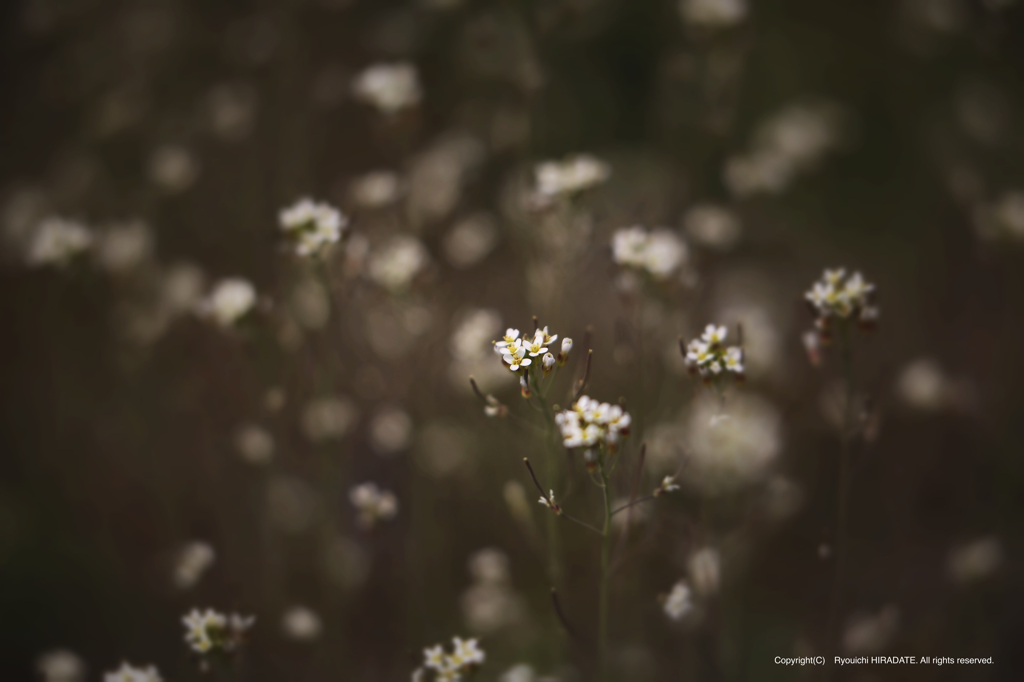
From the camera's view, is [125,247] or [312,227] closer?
[312,227]

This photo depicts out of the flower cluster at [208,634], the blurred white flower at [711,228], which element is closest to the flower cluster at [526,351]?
the flower cluster at [208,634]

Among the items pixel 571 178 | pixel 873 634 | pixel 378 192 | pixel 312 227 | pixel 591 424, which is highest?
pixel 378 192

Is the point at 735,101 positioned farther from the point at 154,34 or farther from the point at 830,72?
the point at 154,34

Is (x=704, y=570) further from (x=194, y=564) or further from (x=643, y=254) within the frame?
(x=194, y=564)

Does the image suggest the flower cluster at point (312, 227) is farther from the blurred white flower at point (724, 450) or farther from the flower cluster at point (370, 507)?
the blurred white flower at point (724, 450)

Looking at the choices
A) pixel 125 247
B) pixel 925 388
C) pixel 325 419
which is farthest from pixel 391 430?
pixel 925 388

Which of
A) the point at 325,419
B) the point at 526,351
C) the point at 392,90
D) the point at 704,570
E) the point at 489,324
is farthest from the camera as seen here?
the point at 392,90

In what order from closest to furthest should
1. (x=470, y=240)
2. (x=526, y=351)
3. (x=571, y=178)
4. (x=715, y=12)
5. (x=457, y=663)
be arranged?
(x=526, y=351), (x=457, y=663), (x=571, y=178), (x=715, y=12), (x=470, y=240)
